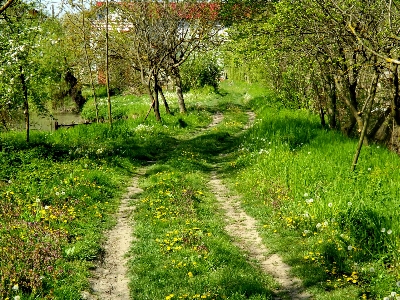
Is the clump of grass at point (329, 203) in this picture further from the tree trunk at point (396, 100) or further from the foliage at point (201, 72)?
the foliage at point (201, 72)

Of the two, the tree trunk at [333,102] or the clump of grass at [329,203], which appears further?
the tree trunk at [333,102]

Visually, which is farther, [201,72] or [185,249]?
[201,72]

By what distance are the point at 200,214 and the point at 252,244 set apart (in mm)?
1950

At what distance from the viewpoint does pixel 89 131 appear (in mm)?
19438

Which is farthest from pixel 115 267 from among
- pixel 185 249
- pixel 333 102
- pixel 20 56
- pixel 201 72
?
pixel 201 72

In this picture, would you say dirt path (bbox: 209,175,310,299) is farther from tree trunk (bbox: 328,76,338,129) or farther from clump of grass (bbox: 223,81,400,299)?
tree trunk (bbox: 328,76,338,129)

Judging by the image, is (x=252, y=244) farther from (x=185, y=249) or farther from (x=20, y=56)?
(x=20, y=56)

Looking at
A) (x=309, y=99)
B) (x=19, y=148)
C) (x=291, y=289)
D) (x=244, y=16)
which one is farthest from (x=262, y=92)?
(x=291, y=289)

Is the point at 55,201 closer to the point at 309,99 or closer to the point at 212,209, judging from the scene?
the point at 212,209

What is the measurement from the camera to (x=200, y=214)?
1025cm

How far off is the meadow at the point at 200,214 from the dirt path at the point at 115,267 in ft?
0.65

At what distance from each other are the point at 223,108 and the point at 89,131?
47.4 ft

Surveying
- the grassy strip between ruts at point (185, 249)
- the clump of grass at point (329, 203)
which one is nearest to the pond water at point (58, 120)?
the clump of grass at point (329, 203)

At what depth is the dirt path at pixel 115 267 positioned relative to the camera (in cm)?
677
